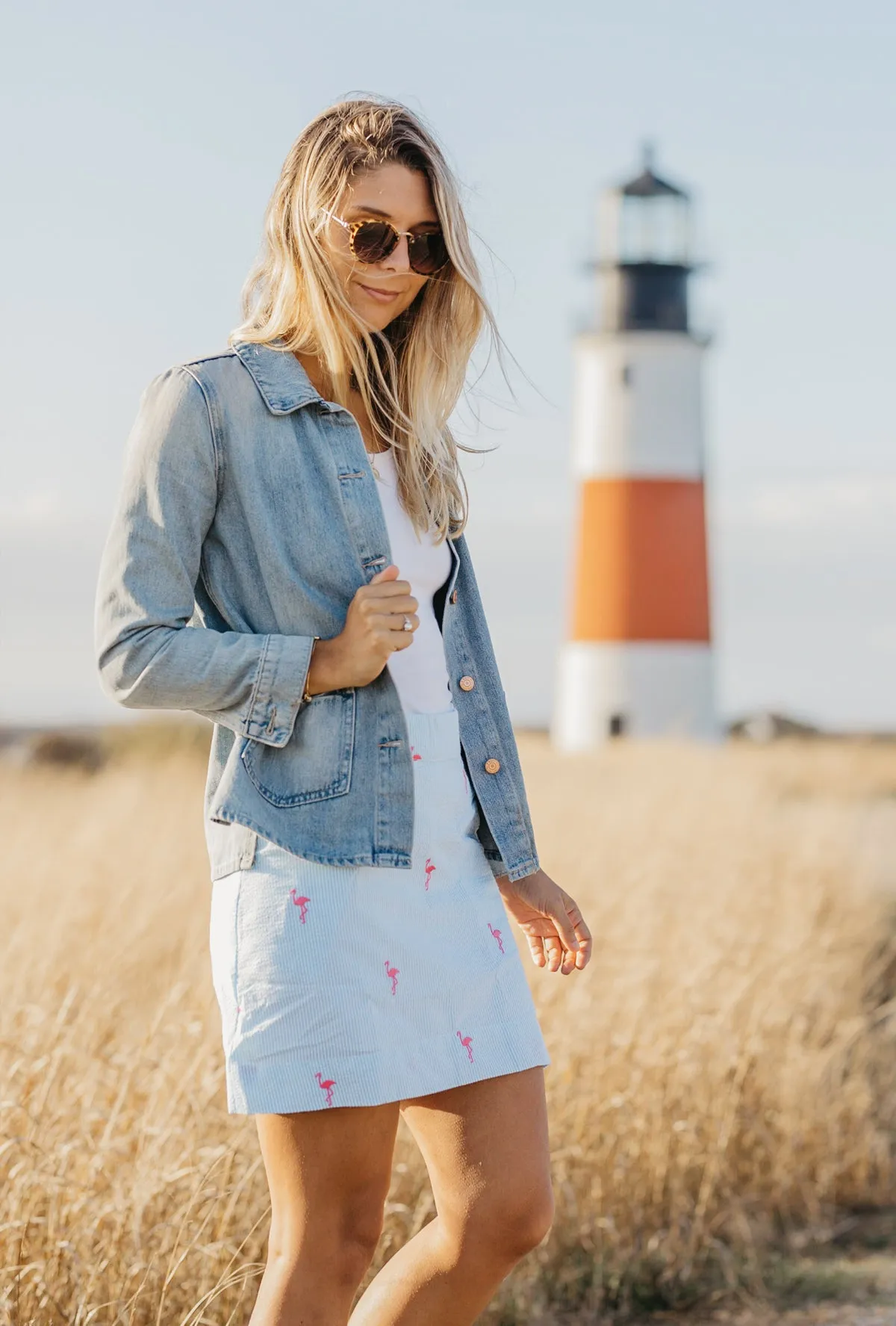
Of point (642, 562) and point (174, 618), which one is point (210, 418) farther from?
point (642, 562)

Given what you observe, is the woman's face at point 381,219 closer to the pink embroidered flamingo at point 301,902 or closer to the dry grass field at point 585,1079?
the pink embroidered flamingo at point 301,902

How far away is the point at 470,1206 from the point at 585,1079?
174 cm

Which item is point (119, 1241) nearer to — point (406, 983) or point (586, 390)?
point (406, 983)

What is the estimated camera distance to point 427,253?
2.15 m

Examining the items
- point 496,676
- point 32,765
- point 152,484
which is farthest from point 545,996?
point 32,765

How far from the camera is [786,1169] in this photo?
4.09m

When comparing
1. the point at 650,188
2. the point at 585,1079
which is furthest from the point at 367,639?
the point at 650,188

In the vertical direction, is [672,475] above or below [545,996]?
above

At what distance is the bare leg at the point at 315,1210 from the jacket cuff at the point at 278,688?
1.40 ft

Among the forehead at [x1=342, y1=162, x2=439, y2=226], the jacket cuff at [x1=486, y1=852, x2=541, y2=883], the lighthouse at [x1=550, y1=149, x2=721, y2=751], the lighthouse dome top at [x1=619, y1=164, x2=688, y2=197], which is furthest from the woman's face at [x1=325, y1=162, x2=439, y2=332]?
the lighthouse dome top at [x1=619, y1=164, x2=688, y2=197]

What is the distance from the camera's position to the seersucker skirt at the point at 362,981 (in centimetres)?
185

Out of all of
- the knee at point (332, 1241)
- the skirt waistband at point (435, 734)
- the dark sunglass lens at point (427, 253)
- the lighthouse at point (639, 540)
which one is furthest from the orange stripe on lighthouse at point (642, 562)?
the knee at point (332, 1241)

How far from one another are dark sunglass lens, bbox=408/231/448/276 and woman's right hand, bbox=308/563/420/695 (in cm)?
44

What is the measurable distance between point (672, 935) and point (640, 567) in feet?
45.4
